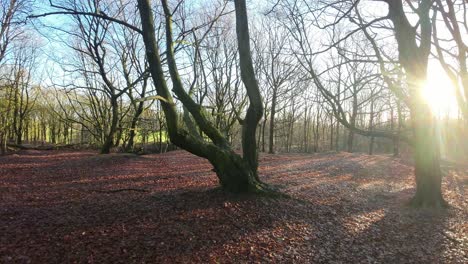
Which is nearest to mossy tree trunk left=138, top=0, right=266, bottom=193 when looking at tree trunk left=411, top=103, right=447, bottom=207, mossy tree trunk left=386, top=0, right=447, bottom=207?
mossy tree trunk left=386, top=0, right=447, bottom=207

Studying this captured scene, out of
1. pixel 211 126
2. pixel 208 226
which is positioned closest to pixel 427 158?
pixel 211 126

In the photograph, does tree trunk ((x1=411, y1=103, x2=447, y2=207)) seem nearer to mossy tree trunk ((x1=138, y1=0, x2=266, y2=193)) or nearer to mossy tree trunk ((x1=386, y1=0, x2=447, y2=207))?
mossy tree trunk ((x1=386, y1=0, x2=447, y2=207))

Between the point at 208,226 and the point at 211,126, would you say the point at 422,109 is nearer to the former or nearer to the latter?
the point at 211,126

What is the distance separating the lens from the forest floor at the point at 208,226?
4531mm

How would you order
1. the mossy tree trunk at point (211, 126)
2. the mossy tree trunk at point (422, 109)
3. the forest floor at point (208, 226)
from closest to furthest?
the forest floor at point (208, 226) → the mossy tree trunk at point (211, 126) → the mossy tree trunk at point (422, 109)

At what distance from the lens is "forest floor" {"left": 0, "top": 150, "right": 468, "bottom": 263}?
14.9 ft

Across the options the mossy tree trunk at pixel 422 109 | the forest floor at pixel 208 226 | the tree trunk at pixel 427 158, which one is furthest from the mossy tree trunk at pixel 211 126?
the tree trunk at pixel 427 158

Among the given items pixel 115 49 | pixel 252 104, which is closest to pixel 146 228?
pixel 252 104

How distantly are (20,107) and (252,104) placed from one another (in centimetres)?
3295

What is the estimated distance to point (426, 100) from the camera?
8.45 meters

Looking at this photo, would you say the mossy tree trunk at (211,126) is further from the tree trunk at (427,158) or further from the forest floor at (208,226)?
the tree trunk at (427,158)

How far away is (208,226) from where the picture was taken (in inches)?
219

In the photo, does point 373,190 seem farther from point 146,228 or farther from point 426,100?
point 146,228

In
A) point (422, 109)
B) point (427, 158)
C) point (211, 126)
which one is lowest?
point (427, 158)
